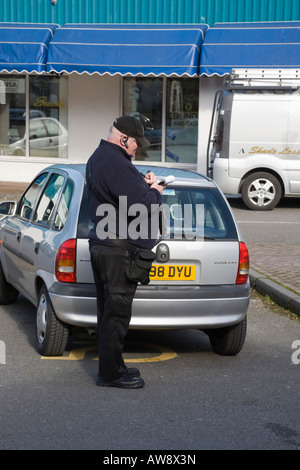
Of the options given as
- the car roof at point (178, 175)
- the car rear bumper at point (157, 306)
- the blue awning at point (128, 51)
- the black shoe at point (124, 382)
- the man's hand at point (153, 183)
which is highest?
the blue awning at point (128, 51)

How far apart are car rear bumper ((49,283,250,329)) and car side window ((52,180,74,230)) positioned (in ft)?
1.76

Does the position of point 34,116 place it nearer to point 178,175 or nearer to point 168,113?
point 168,113

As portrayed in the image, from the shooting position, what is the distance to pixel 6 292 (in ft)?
25.8

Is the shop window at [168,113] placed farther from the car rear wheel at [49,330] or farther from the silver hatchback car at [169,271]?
the car rear wheel at [49,330]

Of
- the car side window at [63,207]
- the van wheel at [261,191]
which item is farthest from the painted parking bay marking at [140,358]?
the van wheel at [261,191]

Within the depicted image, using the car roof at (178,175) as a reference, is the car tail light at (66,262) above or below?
below

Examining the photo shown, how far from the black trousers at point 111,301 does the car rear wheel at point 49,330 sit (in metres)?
0.64

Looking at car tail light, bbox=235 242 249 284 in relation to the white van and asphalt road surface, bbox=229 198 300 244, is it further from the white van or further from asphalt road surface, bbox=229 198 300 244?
the white van

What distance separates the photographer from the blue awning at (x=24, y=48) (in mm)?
18172

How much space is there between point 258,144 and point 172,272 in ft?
33.6

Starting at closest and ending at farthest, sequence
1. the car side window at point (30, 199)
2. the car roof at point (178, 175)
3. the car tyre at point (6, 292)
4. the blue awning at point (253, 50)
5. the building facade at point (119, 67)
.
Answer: the car roof at point (178, 175), the car side window at point (30, 199), the car tyre at point (6, 292), the blue awning at point (253, 50), the building facade at point (119, 67)

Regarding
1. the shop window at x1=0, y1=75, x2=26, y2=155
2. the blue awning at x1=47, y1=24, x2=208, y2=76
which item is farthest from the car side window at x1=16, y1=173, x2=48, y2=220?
the shop window at x1=0, y1=75, x2=26, y2=155

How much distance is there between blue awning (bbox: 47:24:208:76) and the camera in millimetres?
17531
